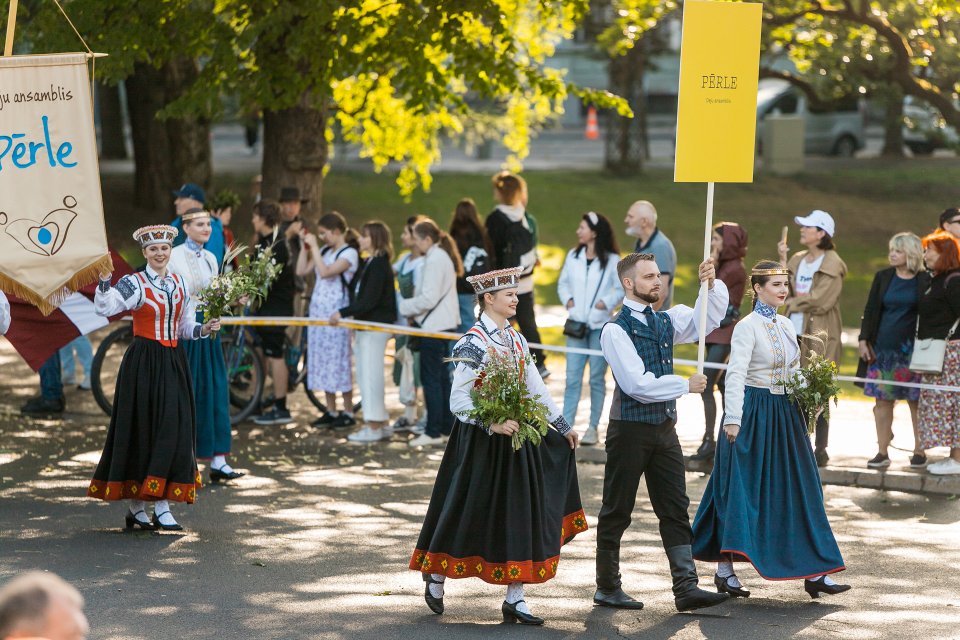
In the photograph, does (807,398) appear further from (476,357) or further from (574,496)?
(476,357)

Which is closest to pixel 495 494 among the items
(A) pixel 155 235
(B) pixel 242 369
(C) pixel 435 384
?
(A) pixel 155 235

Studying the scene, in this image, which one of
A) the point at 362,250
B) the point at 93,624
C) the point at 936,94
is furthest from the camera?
the point at 936,94

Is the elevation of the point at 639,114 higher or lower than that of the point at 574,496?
higher

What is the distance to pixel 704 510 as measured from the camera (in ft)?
25.2

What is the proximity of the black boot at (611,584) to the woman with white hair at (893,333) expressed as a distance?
4.21m

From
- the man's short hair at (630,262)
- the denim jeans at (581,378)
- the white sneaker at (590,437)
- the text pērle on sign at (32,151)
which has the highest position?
the text pērle on sign at (32,151)

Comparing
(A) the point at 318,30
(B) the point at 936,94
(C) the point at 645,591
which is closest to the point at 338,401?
(A) the point at 318,30

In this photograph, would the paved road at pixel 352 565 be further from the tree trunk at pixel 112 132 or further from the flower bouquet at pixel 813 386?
the tree trunk at pixel 112 132

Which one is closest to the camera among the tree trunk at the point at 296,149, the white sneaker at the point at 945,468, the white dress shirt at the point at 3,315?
the white dress shirt at the point at 3,315

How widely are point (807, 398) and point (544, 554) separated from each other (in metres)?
1.74

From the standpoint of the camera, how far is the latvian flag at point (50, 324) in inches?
444

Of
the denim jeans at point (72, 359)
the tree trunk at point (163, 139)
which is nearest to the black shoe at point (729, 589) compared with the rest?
the denim jeans at point (72, 359)

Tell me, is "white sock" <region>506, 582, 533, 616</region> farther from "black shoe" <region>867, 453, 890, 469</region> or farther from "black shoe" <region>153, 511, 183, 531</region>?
"black shoe" <region>867, 453, 890, 469</region>

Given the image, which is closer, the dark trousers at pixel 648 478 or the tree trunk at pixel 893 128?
the dark trousers at pixel 648 478
